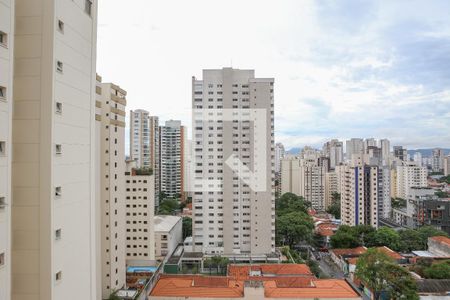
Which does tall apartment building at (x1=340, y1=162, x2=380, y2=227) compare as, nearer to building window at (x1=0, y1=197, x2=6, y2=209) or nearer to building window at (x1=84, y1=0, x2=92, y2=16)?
building window at (x1=84, y1=0, x2=92, y2=16)

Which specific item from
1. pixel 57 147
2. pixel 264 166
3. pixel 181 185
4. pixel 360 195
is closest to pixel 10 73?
pixel 57 147

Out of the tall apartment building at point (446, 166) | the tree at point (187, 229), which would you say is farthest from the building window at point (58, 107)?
the tall apartment building at point (446, 166)

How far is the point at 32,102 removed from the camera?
92.0 inches

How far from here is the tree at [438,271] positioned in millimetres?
9252

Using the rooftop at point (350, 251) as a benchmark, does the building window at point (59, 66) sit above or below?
above

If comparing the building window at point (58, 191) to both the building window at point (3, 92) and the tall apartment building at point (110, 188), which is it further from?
the tall apartment building at point (110, 188)

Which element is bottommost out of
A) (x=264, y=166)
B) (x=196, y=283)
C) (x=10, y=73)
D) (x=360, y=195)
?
(x=196, y=283)

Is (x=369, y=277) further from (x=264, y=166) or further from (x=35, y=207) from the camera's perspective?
(x=35, y=207)

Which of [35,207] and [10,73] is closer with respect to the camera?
[10,73]

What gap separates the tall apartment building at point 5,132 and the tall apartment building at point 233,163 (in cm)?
996

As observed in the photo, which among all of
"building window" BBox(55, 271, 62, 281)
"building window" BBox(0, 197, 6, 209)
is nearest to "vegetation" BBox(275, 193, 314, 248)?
"building window" BBox(55, 271, 62, 281)

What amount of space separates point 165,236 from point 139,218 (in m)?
2.30

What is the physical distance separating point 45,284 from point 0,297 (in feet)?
1.00

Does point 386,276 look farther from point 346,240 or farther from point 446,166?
point 446,166
